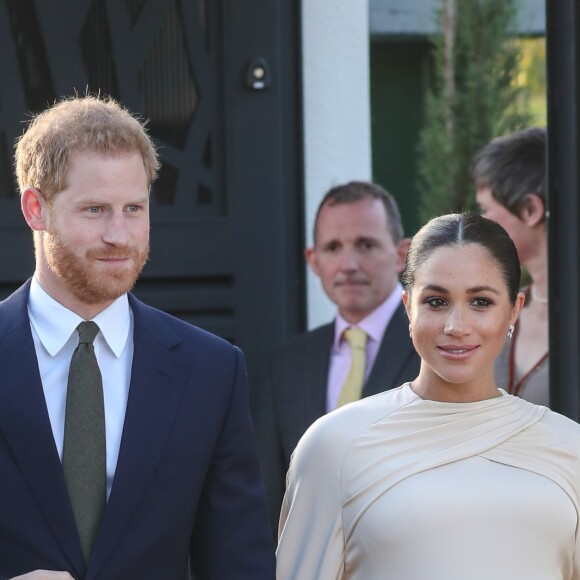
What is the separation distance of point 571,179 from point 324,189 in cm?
130

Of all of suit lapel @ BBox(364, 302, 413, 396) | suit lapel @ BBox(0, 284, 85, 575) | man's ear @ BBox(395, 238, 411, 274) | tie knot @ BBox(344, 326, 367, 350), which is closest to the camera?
suit lapel @ BBox(0, 284, 85, 575)

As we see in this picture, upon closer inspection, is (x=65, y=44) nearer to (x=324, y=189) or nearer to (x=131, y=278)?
(x=324, y=189)

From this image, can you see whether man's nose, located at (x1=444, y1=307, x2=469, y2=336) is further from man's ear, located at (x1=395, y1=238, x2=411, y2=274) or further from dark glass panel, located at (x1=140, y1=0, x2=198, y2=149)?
dark glass panel, located at (x1=140, y1=0, x2=198, y2=149)

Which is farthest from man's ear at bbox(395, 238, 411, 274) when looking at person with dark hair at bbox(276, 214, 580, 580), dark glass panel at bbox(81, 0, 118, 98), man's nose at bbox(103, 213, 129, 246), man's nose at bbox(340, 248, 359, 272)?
man's nose at bbox(103, 213, 129, 246)

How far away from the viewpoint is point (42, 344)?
281cm

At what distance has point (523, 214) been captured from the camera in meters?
4.56

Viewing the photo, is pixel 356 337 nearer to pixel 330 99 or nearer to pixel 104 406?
pixel 330 99

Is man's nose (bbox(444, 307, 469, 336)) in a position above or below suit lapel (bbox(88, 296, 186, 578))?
above

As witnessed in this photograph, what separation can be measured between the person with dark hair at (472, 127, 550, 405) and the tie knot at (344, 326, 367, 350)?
17.5 inches

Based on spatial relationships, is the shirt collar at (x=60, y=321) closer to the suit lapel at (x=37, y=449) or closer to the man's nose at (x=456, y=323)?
the suit lapel at (x=37, y=449)

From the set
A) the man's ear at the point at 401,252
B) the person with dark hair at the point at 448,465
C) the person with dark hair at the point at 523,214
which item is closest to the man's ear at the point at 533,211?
the person with dark hair at the point at 523,214

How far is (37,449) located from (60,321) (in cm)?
27

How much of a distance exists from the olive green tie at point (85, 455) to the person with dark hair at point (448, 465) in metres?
0.44

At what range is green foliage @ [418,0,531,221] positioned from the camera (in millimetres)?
12508
